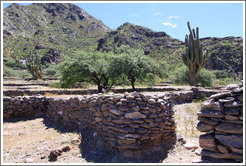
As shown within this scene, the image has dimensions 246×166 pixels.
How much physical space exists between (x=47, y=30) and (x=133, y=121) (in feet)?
372

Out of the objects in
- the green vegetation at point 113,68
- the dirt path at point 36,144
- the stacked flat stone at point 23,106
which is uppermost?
the green vegetation at point 113,68

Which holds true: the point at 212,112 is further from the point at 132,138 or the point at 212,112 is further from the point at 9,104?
the point at 9,104

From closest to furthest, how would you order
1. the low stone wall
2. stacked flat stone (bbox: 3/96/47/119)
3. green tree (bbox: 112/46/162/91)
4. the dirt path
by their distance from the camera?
1. the low stone wall
2. the dirt path
3. stacked flat stone (bbox: 3/96/47/119)
4. green tree (bbox: 112/46/162/91)

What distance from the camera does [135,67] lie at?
1313cm

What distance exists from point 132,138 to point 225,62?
54119 millimetres

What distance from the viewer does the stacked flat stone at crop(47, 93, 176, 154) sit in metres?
4.18

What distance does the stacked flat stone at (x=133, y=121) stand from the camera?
13.7 ft

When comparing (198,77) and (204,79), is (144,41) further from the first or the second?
(204,79)

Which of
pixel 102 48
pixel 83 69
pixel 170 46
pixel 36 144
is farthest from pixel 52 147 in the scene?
pixel 102 48

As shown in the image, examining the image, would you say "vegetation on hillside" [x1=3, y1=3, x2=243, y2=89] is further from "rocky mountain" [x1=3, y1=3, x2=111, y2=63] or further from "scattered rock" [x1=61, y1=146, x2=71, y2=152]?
"scattered rock" [x1=61, y1=146, x2=71, y2=152]

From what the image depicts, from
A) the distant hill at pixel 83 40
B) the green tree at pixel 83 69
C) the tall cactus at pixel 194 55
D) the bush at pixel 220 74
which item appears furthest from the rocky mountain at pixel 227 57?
the green tree at pixel 83 69

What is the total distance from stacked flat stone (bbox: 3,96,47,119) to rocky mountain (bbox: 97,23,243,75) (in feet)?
99.3

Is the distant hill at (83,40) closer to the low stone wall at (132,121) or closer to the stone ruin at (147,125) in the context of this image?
the low stone wall at (132,121)

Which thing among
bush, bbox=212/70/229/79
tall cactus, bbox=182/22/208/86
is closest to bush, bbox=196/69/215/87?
tall cactus, bbox=182/22/208/86
